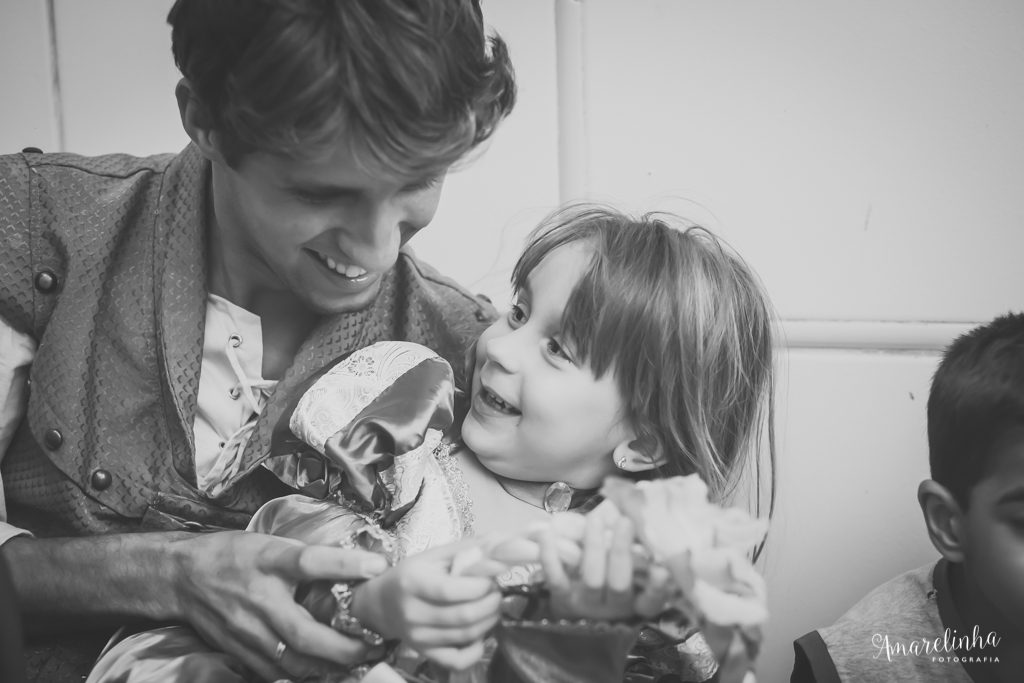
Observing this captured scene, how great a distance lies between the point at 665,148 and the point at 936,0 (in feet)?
1.84

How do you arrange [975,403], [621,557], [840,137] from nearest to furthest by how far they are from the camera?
[621,557], [975,403], [840,137]

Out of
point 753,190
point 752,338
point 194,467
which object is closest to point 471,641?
point 194,467

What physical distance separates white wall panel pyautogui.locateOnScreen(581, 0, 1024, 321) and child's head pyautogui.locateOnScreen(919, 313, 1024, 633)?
377 mm

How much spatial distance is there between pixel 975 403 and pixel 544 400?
0.62 meters

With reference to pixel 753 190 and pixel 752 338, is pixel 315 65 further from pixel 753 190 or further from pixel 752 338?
pixel 753 190

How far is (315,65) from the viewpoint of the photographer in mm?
982

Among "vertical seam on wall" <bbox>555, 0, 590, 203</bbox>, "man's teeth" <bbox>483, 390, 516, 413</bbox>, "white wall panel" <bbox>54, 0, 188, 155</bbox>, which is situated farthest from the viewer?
"white wall panel" <bbox>54, 0, 188, 155</bbox>

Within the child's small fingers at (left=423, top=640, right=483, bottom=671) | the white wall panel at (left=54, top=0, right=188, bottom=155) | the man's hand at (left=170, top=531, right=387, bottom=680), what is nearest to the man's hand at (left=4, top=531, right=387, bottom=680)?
the man's hand at (left=170, top=531, right=387, bottom=680)

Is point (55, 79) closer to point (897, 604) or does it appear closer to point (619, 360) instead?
point (619, 360)

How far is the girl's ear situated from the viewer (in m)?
1.33

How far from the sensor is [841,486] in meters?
1.75

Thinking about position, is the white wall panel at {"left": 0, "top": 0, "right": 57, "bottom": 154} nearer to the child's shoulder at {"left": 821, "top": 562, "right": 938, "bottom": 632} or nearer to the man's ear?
the man's ear

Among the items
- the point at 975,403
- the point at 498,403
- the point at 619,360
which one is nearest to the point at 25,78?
the point at 498,403

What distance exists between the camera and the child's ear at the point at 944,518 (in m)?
1.31
